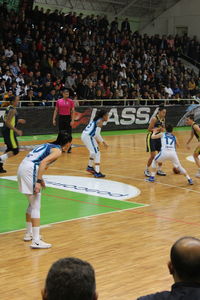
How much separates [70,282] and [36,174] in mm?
5046

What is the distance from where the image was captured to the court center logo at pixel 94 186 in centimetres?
1124

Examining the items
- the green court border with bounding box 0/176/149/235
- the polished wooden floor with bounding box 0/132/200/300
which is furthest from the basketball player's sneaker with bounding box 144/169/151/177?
the green court border with bounding box 0/176/149/235

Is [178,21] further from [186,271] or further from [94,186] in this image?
[186,271]

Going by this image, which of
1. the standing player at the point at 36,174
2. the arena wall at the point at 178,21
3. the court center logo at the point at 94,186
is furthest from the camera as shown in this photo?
the arena wall at the point at 178,21

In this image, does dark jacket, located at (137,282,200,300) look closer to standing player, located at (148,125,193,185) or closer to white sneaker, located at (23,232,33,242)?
white sneaker, located at (23,232,33,242)

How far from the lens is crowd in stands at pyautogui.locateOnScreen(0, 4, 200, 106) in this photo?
907 inches

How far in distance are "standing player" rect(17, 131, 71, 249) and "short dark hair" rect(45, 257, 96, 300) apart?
466 centimetres

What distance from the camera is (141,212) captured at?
31.8 feet

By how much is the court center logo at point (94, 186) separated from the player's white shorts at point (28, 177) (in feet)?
11.6

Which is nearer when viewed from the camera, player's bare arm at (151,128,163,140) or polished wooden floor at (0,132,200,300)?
polished wooden floor at (0,132,200,300)

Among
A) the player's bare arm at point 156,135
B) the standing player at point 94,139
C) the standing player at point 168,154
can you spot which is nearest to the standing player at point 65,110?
the standing player at point 94,139

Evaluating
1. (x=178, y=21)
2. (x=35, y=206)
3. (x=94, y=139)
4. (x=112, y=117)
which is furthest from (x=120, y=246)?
(x=178, y=21)

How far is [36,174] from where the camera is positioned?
757 centimetres

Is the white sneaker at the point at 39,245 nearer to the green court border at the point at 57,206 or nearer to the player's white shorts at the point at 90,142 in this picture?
the green court border at the point at 57,206
